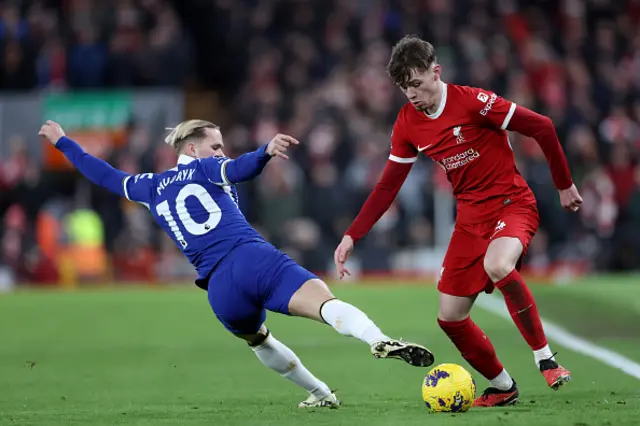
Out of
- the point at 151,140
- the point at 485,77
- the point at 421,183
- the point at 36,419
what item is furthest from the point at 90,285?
the point at 36,419

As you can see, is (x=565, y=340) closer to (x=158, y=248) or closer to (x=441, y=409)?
(x=441, y=409)

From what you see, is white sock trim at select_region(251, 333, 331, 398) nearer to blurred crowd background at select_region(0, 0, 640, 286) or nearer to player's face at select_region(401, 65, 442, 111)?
player's face at select_region(401, 65, 442, 111)

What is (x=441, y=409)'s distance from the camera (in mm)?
7031

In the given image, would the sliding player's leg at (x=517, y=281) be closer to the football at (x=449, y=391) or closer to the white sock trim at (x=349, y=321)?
the football at (x=449, y=391)

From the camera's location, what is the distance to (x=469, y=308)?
7730 mm

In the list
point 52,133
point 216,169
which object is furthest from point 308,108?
point 216,169

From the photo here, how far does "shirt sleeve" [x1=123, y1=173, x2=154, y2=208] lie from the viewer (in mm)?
7609

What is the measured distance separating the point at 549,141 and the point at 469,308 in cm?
118

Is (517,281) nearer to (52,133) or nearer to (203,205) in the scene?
(203,205)

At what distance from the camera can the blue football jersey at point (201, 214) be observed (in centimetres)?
734

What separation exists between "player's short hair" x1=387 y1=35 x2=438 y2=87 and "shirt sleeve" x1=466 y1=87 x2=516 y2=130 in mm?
380

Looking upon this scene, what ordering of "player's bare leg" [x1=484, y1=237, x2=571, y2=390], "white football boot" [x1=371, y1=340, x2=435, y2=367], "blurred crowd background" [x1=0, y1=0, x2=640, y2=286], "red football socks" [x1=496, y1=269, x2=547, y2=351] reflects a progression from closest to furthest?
"white football boot" [x1=371, y1=340, x2=435, y2=367] < "player's bare leg" [x1=484, y1=237, x2=571, y2=390] < "red football socks" [x1=496, y1=269, x2=547, y2=351] < "blurred crowd background" [x1=0, y1=0, x2=640, y2=286]

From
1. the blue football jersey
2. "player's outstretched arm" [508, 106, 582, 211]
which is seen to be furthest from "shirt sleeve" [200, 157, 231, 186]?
"player's outstretched arm" [508, 106, 582, 211]

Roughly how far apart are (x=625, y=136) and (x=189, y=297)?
8.18 metres
